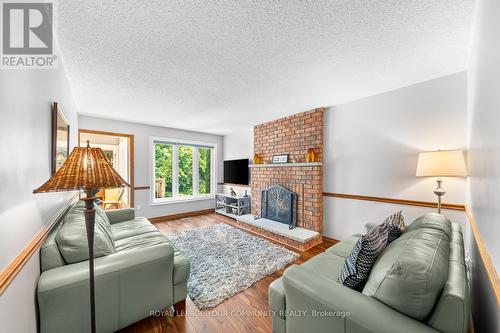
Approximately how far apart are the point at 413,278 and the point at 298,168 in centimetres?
281

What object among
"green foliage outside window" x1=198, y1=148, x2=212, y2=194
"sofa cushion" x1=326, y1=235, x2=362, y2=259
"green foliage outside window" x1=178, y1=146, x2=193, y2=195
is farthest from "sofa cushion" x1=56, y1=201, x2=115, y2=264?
"green foliage outside window" x1=198, y1=148, x2=212, y2=194

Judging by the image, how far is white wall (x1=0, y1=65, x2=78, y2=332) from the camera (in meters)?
0.84

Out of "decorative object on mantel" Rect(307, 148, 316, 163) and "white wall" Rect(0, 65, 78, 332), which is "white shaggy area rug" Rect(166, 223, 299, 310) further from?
"decorative object on mantel" Rect(307, 148, 316, 163)

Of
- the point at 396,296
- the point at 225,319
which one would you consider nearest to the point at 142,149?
the point at 225,319

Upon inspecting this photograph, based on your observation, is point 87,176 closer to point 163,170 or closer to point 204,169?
point 163,170

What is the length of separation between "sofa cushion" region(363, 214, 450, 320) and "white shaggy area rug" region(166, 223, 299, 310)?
145 centimetres

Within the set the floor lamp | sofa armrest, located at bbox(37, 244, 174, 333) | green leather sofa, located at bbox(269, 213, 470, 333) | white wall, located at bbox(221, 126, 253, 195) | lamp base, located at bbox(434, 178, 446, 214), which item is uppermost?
white wall, located at bbox(221, 126, 253, 195)

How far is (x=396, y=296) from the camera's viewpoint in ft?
2.85

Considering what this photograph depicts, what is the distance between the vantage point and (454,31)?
1.50 metres

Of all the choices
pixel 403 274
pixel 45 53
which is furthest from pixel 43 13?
pixel 403 274

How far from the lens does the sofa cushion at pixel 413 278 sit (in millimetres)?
813

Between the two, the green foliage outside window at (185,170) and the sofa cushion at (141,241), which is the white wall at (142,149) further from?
the sofa cushion at (141,241)

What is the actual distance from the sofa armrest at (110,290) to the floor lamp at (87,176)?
0.18 m

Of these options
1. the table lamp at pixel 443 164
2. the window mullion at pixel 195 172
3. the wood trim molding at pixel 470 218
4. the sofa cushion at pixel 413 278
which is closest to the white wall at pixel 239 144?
the window mullion at pixel 195 172
